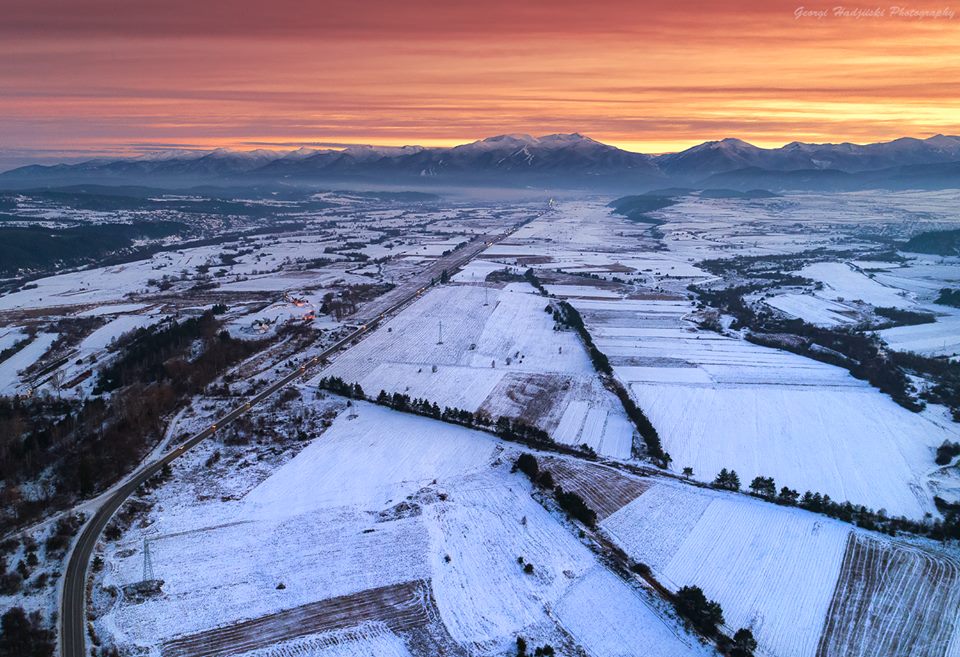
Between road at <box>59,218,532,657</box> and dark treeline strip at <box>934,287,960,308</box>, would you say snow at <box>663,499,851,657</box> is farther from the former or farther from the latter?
dark treeline strip at <box>934,287,960,308</box>

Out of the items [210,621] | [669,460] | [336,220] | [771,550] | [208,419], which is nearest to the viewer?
[210,621]

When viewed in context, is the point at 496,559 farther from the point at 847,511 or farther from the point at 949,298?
the point at 949,298

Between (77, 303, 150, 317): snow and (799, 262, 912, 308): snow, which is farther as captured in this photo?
(799, 262, 912, 308): snow

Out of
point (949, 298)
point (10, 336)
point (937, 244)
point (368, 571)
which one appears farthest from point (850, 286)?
point (10, 336)

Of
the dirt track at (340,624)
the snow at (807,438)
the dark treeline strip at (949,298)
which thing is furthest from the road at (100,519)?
the dark treeline strip at (949,298)

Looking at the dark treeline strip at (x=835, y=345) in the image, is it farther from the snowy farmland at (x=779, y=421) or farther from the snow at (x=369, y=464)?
the snow at (x=369, y=464)

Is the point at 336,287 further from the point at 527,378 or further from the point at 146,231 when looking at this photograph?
the point at 146,231

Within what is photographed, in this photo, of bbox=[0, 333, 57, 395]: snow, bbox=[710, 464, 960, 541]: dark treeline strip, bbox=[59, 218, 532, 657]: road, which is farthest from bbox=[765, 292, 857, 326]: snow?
bbox=[0, 333, 57, 395]: snow

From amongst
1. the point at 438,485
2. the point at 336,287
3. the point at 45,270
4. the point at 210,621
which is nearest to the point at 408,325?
the point at 336,287

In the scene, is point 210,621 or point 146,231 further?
point 146,231
